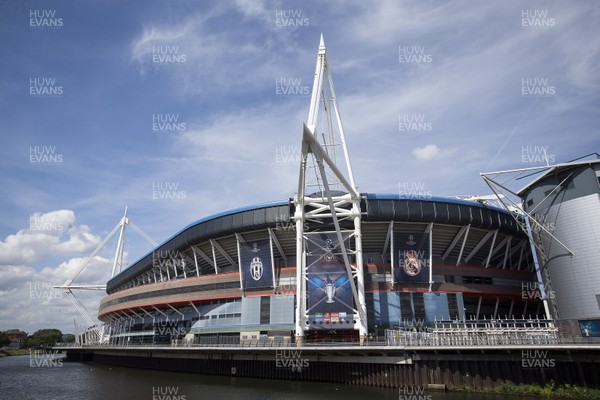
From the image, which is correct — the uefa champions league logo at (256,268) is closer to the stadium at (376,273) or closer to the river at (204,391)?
the stadium at (376,273)

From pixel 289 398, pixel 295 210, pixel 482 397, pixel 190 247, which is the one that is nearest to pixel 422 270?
pixel 295 210

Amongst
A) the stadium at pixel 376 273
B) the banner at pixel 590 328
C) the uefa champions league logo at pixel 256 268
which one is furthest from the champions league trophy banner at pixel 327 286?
the banner at pixel 590 328

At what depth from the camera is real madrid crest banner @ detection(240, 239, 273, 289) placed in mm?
53781

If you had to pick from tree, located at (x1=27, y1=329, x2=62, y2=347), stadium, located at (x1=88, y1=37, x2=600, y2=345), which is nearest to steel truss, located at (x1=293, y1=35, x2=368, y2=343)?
stadium, located at (x1=88, y1=37, x2=600, y2=345)

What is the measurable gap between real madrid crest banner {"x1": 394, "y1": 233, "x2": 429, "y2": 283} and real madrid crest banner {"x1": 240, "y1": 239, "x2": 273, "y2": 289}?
17031mm

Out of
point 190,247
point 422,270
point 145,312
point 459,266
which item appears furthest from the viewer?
point 145,312

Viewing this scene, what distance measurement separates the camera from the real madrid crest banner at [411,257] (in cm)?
5106

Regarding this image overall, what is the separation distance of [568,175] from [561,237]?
7068 mm

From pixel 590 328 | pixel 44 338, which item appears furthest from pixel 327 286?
pixel 44 338

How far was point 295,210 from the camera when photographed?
49.6m

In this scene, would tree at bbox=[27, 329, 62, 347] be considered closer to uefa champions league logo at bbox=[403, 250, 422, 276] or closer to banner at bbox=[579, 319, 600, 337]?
uefa champions league logo at bbox=[403, 250, 422, 276]

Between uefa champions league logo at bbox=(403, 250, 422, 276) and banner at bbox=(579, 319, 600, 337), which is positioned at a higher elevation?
uefa champions league logo at bbox=(403, 250, 422, 276)

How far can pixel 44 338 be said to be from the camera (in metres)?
180

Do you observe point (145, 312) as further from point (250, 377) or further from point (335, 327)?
point (335, 327)
